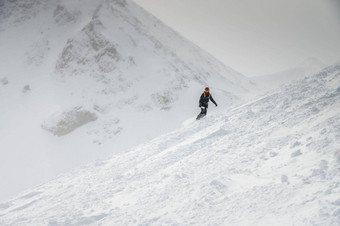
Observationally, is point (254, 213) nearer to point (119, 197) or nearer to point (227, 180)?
point (227, 180)

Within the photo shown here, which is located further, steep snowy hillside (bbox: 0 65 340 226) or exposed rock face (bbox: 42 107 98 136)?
exposed rock face (bbox: 42 107 98 136)

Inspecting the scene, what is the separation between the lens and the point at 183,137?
9445 mm

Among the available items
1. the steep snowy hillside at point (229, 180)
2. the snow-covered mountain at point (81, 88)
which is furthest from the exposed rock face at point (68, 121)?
the steep snowy hillside at point (229, 180)

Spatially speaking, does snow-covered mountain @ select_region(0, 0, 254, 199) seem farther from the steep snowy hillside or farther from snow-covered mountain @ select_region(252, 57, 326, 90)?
snow-covered mountain @ select_region(252, 57, 326, 90)

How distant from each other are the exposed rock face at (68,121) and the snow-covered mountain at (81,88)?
9 cm

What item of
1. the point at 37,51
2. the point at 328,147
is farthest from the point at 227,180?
the point at 37,51

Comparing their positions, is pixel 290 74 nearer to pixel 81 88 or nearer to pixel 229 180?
pixel 81 88

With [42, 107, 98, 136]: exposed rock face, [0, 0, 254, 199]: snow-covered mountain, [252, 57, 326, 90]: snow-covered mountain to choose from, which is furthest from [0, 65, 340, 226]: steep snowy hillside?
[252, 57, 326, 90]: snow-covered mountain

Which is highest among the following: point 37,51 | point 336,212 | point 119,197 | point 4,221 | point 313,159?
point 37,51

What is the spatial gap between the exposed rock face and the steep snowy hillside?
1525 cm

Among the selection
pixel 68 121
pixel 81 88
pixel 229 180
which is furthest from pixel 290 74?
pixel 229 180

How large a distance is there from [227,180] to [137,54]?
1049 inches

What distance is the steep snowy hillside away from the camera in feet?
11.7

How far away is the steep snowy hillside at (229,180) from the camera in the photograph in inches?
141
